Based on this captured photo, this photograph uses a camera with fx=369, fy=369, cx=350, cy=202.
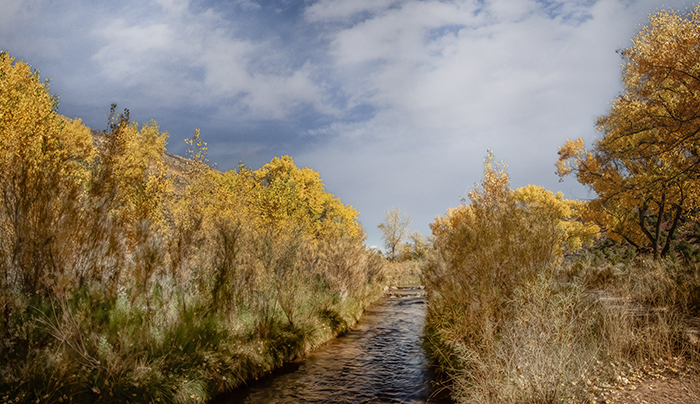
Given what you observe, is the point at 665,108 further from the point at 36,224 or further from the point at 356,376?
the point at 36,224

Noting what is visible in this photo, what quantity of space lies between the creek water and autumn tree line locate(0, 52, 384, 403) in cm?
50

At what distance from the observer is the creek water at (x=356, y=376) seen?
7156 mm

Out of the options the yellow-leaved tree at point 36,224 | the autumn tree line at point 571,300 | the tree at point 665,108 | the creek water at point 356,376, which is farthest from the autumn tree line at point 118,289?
the tree at point 665,108

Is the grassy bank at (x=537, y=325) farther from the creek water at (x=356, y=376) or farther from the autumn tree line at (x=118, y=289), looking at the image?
the autumn tree line at (x=118, y=289)

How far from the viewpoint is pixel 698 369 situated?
5426 mm

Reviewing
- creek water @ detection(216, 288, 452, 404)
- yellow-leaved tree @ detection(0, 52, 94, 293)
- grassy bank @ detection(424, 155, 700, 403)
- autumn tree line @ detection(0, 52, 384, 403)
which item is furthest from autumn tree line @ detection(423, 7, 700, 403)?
yellow-leaved tree @ detection(0, 52, 94, 293)

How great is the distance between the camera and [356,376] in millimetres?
8641

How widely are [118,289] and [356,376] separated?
5389mm

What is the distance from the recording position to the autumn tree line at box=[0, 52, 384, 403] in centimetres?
486

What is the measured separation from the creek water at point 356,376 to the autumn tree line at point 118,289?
50 centimetres

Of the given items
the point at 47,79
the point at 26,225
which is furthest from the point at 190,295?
the point at 47,79

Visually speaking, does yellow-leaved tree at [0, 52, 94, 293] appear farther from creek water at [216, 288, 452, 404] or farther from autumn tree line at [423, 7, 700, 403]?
autumn tree line at [423, 7, 700, 403]

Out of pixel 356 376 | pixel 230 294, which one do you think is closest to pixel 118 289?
pixel 230 294

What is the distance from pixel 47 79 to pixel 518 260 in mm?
17861
